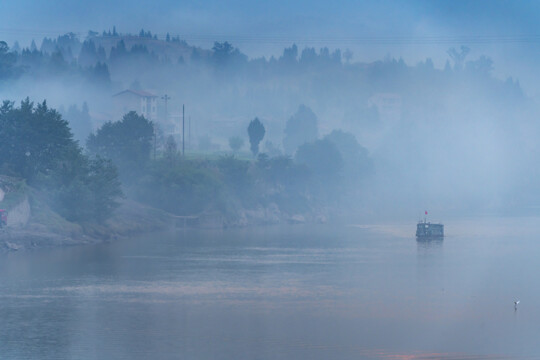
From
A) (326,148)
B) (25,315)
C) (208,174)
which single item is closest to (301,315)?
(25,315)

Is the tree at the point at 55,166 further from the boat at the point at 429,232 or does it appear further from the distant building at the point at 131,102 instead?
the distant building at the point at 131,102

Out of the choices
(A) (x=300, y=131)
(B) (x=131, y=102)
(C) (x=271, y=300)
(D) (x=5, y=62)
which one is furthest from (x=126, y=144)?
(A) (x=300, y=131)

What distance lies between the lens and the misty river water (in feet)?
154

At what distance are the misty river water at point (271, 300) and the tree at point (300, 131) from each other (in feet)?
315

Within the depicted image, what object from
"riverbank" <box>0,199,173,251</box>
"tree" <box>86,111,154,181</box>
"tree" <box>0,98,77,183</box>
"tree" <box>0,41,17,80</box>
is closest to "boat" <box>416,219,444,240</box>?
"riverbank" <box>0,199,173,251</box>

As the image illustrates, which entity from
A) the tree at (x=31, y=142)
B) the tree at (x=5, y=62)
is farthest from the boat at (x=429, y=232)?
the tree at (x=5, y=62)

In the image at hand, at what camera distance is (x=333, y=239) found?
97938 millimetres

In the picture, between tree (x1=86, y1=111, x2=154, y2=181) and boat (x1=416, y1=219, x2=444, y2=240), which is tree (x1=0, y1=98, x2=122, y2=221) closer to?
tree (x1=86, y1=111, x2=154, y2=181)

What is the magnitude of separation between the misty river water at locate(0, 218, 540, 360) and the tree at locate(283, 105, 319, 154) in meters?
96.1

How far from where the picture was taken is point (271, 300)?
5950 centimetres

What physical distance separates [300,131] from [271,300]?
5295 inches

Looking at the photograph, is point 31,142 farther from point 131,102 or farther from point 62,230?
point 131,102

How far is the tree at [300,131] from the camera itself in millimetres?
190125

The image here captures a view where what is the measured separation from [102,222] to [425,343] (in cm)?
5327
